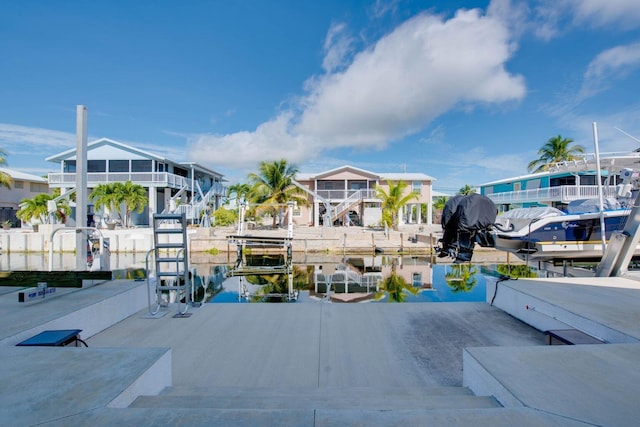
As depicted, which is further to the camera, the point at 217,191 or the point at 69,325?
the point at 217,191

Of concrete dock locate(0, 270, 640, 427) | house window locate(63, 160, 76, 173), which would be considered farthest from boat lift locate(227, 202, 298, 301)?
house window locate(63, 160, 76, 173)

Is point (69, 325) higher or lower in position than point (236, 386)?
higher

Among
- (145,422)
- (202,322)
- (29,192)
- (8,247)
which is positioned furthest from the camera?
(29,192)

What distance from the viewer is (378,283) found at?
13594 millimetres

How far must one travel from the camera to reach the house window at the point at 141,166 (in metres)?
29.4

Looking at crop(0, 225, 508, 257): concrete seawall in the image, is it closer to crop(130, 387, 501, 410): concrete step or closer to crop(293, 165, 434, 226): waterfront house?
crop(293, 165, 434, 226): waterfront house

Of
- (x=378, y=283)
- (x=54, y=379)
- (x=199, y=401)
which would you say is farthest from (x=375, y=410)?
(x=378, y=283)

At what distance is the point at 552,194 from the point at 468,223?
2403 centimetres

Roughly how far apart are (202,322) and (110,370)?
268cm

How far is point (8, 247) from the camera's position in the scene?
21.0 m

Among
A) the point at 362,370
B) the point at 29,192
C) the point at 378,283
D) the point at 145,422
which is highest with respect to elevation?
the point at 29,192

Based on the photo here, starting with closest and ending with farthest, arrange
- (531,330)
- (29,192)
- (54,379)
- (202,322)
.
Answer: (54,379), (531,330), (202,322), (29,192)

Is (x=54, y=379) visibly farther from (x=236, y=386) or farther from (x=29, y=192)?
(x=29, y=192)

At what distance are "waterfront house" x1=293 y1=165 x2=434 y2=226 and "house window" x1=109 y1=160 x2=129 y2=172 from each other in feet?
48.2
